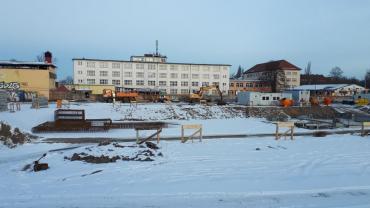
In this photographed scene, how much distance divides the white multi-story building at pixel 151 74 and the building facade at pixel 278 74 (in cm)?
1443

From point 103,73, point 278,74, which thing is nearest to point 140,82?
point 103,73

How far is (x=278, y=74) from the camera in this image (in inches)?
3979

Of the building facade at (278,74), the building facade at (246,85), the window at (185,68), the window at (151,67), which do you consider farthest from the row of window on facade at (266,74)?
the window at (151,67)

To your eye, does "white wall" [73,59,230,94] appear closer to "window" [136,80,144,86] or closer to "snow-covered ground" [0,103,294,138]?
"window" [136,80,144,86]

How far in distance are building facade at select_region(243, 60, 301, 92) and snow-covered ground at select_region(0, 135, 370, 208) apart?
271 feet

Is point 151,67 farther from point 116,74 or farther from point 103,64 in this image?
point 103,64

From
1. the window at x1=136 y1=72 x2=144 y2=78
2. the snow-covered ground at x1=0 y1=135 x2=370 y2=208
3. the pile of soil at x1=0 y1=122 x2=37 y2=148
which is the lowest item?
the snow-covered ground at x1=0 y1=135 x2=370 y2=208

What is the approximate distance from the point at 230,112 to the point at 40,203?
3557cm

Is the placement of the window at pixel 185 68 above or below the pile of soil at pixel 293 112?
above

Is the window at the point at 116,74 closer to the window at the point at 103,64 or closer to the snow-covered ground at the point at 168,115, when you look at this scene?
the window at the point at 103,64

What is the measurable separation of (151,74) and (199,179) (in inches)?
3276

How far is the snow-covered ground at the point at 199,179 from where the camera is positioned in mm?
9320

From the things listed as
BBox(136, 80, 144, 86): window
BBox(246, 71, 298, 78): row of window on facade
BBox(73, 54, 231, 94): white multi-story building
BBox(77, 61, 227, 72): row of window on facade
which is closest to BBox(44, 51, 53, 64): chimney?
BBox(73, 54, 231, 94): white multi-story building

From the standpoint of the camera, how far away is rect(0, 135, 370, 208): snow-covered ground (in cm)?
932
